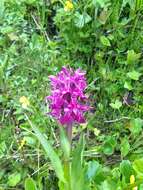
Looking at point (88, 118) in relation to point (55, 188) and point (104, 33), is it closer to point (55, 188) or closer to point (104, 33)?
point (55, 188)

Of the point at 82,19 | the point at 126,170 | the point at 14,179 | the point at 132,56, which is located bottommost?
the point at 14,179

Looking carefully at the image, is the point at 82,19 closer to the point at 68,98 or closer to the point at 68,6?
the point at 68,6

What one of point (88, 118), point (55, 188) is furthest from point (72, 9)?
point (55, 188)

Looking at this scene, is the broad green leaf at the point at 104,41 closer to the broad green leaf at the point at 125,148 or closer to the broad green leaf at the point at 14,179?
the broad green leaf at the point at 125,148

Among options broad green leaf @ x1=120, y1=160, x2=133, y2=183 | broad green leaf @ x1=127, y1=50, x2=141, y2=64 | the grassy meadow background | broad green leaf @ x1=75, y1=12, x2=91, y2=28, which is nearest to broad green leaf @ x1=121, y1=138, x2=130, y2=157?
the grassy meadow background

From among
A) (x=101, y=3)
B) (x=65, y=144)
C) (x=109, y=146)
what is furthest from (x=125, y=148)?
(x=101, y=3)

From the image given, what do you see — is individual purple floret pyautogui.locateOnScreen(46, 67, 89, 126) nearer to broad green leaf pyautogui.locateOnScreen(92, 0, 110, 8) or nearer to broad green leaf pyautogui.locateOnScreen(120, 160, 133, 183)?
broad green leaf pyautogui.locateOnScreen(120, 160, 133, 183)

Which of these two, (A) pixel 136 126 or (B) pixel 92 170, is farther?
(A) pixel 136 126
